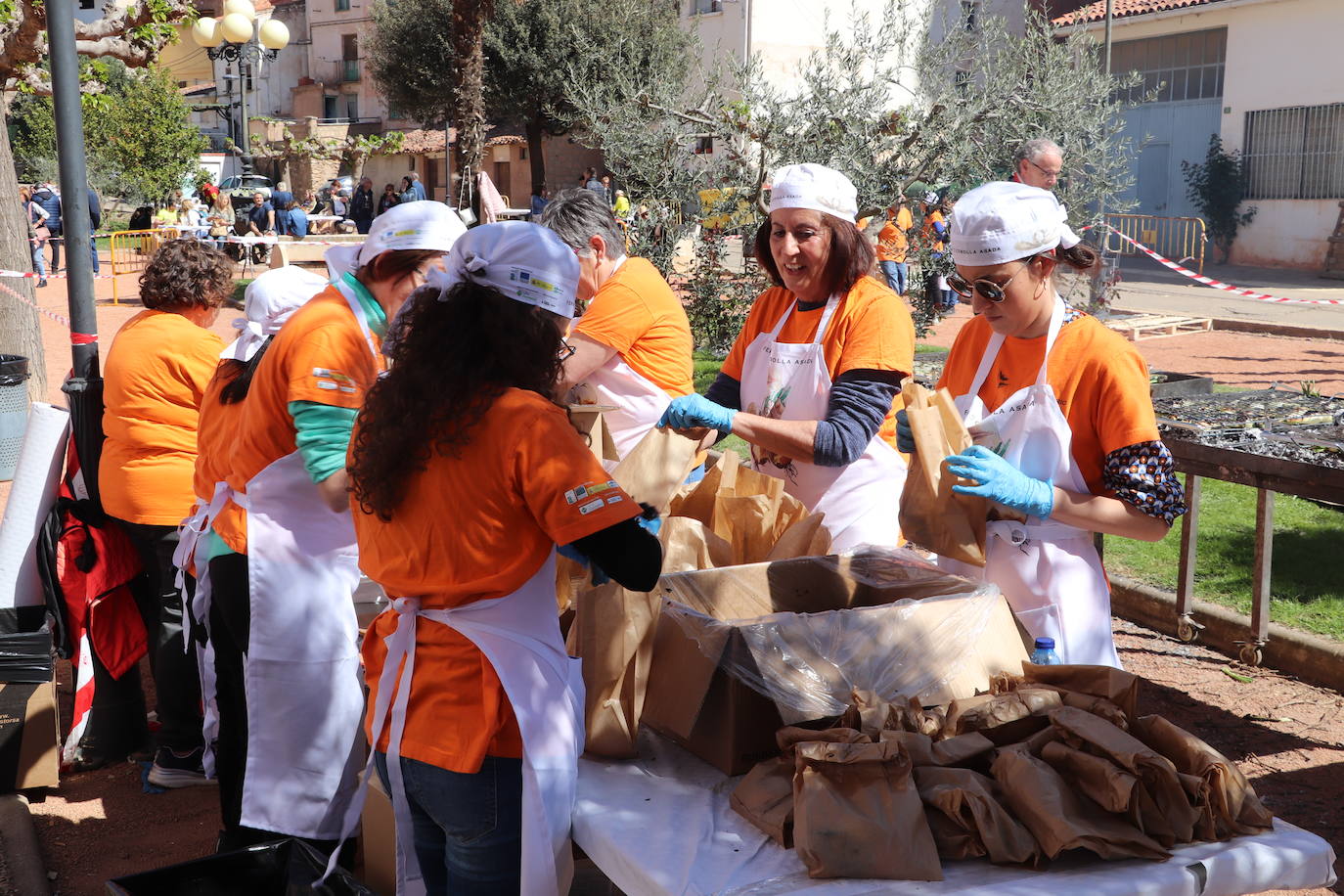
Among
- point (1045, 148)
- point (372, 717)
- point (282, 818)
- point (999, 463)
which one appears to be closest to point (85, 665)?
point (282, 818)

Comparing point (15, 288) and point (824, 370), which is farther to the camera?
point (15, 288)

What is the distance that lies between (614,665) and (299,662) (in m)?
1.23

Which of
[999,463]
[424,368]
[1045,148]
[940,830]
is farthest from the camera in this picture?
[1045,148]

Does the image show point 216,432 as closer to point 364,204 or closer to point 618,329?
point 618,329

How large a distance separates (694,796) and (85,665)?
9.89ft

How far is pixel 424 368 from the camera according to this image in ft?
6.42

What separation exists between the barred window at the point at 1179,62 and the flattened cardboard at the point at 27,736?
24.4 m

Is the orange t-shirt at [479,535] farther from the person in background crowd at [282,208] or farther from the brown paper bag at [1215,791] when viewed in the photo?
the person in background crowd at [282,208]

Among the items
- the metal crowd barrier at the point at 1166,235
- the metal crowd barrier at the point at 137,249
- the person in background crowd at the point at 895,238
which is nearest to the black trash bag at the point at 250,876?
the person in background crowd at the point at 895,238

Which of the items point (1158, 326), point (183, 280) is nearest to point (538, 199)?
point (1158, 326)

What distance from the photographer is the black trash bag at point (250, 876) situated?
103 inches

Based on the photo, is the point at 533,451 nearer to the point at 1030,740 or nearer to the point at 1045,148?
the point at 1030,740

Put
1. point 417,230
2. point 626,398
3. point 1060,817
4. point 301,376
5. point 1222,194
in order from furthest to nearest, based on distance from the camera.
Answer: point 1222,194, point 626,398, point 417,230, point 301,376, point 1060,817

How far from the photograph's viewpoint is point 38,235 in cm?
2189
